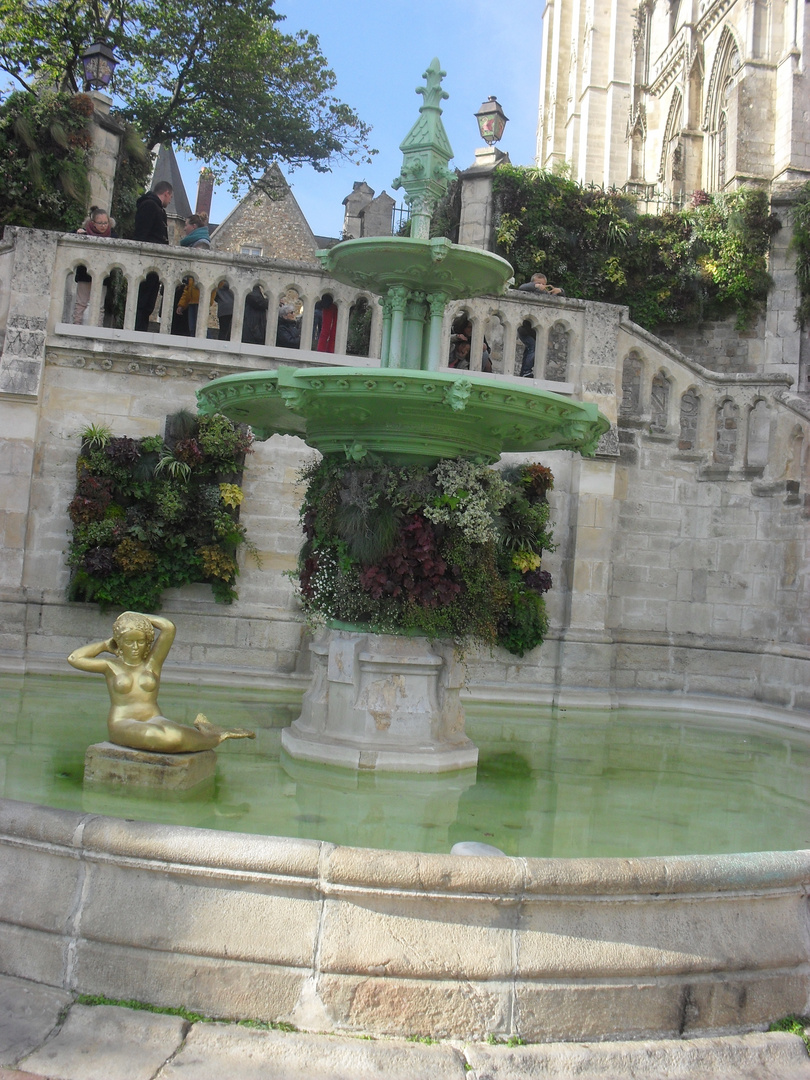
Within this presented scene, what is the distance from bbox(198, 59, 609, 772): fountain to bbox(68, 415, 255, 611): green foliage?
9.72ft

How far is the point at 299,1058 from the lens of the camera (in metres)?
2.97

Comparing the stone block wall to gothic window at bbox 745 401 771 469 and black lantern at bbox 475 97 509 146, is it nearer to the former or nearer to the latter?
gothic window at bbox 745 401 771 469

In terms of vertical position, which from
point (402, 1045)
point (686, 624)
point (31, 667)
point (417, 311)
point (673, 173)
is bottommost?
point (402, 1045)

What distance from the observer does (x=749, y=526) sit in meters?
10.6

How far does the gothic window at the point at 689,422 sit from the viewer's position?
1080 centimetres

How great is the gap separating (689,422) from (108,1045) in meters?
9.44

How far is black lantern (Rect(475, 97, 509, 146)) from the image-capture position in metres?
18.6

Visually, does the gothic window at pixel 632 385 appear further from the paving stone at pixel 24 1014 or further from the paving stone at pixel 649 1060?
the paving stone at pixel 24 1014

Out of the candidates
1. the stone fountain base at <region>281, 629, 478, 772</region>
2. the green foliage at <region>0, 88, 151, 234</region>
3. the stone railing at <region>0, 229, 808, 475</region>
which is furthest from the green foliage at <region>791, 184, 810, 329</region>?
the stone fountain base at <region>281, 629, 478, 772</region>

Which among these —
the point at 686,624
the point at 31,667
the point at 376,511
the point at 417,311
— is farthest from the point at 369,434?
the point at 686,624

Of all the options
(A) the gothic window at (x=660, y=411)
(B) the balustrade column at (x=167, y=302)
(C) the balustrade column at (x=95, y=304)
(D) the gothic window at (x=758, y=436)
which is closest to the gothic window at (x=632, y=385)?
(A) the gothic window at (x=660, y=411)

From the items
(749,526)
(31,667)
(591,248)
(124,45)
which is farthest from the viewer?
(124,45)

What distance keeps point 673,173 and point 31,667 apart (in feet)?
86.2

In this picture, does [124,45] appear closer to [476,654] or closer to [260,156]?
[260,156]
